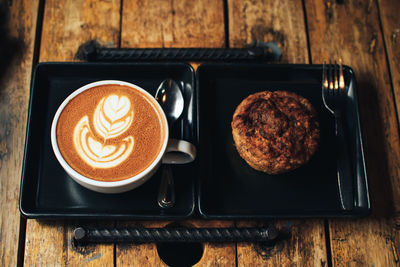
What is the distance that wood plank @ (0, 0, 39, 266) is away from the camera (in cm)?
115

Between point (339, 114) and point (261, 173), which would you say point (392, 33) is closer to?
point (339, 114)

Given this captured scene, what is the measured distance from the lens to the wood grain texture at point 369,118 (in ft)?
Result: 3.87

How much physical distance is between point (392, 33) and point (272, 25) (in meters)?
0.45

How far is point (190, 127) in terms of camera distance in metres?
1.17

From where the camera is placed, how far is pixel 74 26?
1.35m

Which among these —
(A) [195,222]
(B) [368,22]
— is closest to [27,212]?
(A) [195,222]

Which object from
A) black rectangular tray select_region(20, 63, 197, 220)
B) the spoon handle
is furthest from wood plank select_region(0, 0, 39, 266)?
the spoon handle

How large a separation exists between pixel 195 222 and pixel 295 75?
58 centimetres

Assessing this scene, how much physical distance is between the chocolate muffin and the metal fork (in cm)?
10

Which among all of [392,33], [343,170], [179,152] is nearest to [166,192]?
[179,152]

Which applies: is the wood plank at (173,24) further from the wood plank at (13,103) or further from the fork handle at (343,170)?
the fork handle at (343,170)

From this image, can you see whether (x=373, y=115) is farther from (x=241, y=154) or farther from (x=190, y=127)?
(x=190, y=127)

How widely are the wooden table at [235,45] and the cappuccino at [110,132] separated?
0.88ft

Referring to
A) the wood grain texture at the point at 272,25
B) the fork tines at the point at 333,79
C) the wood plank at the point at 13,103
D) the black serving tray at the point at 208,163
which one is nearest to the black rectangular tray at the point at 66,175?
the black serving tray at the point at 208,163
